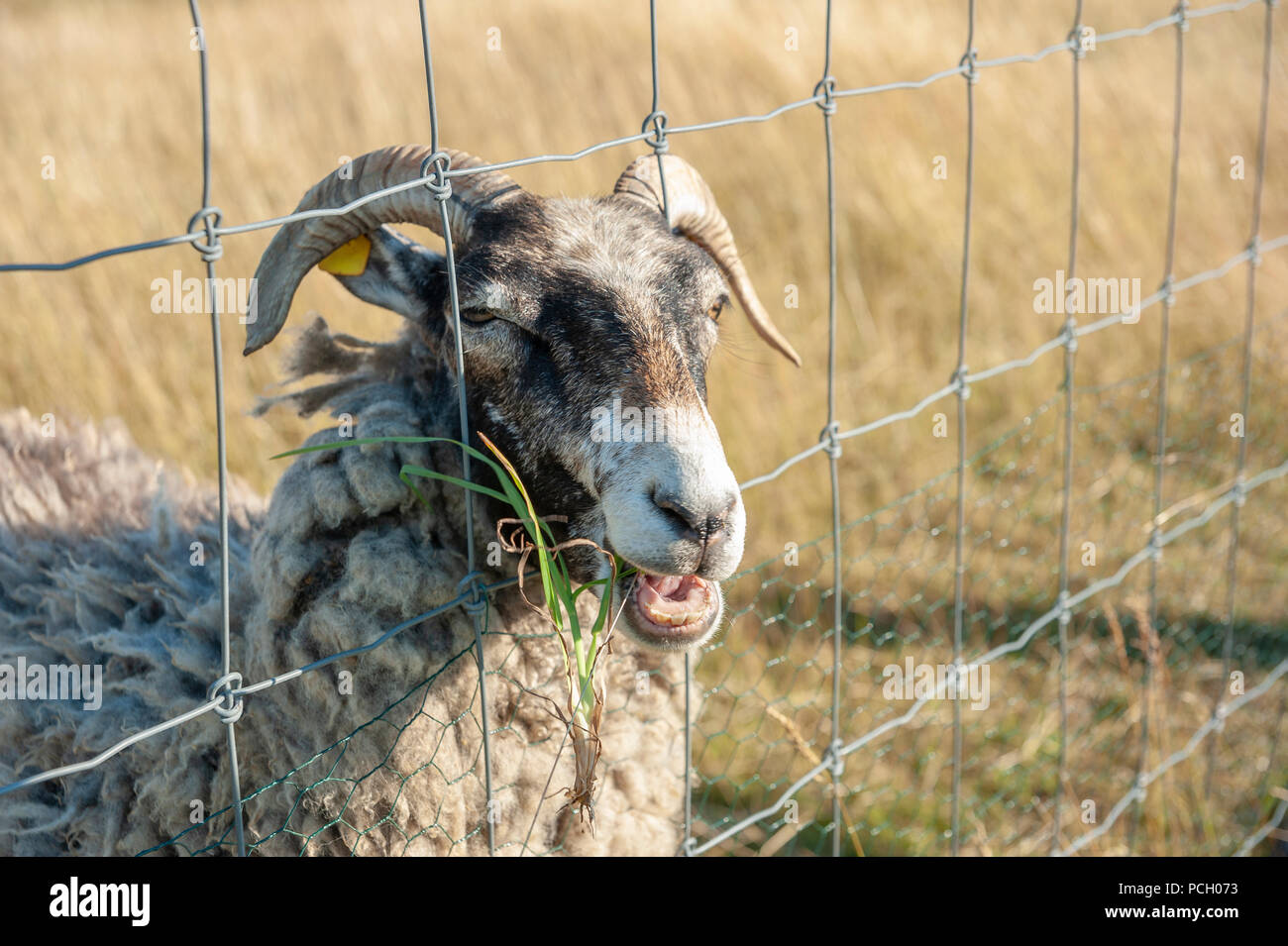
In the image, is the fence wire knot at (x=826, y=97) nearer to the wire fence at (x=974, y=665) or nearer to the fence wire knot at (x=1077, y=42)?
the wire fence at (x=974, y=665)

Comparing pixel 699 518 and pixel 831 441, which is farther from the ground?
pixel 831 441

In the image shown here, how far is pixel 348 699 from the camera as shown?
7.14ft

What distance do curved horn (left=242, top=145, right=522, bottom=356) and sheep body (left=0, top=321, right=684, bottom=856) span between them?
321 millimetres

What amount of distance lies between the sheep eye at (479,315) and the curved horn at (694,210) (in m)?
0.46

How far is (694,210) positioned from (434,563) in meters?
1.01

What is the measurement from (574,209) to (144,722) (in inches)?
58.0

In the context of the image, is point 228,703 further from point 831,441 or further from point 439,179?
point 831,441

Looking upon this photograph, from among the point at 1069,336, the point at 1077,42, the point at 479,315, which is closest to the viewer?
the point at 479,315

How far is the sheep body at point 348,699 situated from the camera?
218 centimetres

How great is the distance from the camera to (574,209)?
2.27 metres

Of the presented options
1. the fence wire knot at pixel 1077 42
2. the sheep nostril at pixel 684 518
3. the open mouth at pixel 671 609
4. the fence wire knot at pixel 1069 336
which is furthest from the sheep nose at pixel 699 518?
the fence wire knot at pixel 1077 42

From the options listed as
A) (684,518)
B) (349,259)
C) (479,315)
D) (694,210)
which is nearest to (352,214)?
(349,259)

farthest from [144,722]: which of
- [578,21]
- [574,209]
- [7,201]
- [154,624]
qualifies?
[578,21]
